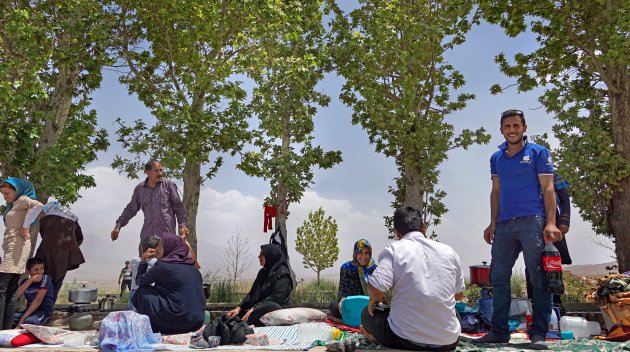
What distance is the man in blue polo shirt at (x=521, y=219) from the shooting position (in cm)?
496

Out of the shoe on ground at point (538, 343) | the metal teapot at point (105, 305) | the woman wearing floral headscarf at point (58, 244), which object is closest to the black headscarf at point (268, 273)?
the woman wearing floral headscarf at point (58, 244)

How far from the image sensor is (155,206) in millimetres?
7945

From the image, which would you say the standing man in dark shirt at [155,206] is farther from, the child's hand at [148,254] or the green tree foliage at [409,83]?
the green tree foliage at [409,83]

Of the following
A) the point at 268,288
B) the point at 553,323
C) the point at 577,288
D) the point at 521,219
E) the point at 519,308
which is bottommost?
the point at 553,323

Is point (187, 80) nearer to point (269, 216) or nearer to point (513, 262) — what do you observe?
point (269, 216)

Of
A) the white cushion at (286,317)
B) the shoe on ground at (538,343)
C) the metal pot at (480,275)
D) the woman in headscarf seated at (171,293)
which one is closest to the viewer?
the shoe on ground at (538,343)

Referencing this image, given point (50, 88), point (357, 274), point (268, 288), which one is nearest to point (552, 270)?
point (357, 274)

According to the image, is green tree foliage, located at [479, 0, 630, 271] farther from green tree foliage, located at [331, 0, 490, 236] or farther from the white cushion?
the white cushion

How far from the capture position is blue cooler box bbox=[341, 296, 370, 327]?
→ 6531mm

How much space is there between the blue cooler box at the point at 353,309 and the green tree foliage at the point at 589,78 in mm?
7121

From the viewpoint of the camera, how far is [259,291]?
7254 millimetres

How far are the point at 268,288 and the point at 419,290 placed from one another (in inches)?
134

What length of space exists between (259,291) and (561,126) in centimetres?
1301

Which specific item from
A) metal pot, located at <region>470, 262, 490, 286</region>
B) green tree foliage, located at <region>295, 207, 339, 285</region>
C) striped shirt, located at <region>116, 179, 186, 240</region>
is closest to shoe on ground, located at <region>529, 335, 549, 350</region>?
metal pot, located at <region>470, 262, 490, 286</region>
